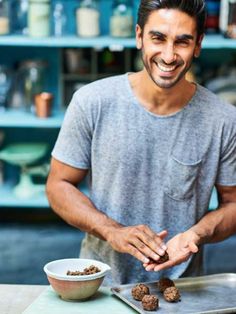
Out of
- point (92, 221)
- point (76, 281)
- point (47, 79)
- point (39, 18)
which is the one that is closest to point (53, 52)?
point (47, 79)

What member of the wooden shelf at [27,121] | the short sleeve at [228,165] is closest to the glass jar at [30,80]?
the wooden shelf at [27,121]

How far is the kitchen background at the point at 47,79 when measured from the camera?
4121 mm

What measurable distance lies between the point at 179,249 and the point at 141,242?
0.10 metres

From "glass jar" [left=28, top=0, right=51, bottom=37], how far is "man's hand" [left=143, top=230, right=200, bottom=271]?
2399 millimetres

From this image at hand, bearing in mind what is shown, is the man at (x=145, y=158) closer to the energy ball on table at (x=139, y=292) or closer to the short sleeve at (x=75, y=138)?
the short sleeve at (x=75, y=138)

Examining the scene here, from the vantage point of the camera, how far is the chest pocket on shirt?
2.10 meters

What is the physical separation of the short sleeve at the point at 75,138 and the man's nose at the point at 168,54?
0.27 meters

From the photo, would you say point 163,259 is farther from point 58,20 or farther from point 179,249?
point 58,20

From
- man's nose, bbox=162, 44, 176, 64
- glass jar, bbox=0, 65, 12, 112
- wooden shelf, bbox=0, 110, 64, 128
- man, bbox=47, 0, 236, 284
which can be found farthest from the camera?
glass jar, bbox=0, 65, 12, 112

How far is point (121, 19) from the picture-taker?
4.09m

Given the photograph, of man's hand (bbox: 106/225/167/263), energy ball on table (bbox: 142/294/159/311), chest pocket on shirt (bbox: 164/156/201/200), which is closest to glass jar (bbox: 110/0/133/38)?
chest pocket on shirt (bbox: 164/156/201/200)

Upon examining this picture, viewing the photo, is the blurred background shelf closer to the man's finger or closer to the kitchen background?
the kitchen background

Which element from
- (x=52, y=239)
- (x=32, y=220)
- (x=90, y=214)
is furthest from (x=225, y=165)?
(x=32, y=220)

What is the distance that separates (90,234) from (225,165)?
1.32ft
